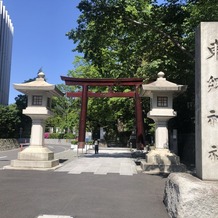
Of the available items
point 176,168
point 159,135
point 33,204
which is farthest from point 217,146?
point 159,135

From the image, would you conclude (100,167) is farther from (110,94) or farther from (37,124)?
(110,94)

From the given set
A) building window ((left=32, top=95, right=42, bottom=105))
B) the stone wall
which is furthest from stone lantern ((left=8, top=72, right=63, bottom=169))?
the stone wall

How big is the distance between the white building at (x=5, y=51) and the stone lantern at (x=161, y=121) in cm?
6087

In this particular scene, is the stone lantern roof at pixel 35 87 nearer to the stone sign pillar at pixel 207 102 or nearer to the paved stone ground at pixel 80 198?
the paved stone ground at pixel 80 198

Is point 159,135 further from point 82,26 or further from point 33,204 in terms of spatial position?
point 33,204

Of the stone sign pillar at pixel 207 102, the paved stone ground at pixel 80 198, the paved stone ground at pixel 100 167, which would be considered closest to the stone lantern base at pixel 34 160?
the paved stone ground at pixel 100 167

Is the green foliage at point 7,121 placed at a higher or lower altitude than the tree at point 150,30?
lower

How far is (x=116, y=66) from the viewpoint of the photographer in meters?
28.8

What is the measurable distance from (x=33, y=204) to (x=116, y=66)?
2276cm

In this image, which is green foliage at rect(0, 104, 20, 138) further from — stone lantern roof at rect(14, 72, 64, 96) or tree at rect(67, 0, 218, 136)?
stone lantern roof at rect(14, 72, 64, 96)

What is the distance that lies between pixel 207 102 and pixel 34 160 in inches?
410

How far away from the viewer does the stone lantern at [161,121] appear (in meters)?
14.4

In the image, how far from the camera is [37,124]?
15.6 meters

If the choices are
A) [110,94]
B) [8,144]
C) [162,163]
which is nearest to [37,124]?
[162,163]
